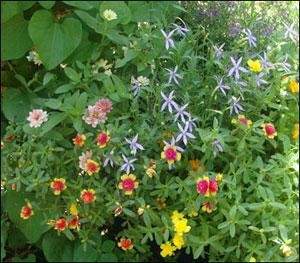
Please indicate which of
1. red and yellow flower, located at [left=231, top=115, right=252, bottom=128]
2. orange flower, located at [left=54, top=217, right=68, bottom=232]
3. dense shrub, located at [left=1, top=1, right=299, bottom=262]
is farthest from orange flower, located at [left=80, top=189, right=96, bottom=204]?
red and yellow flower, located at [left=231, top=115, right=252, bottom=128]

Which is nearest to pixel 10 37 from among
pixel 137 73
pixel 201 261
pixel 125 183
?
pixel 137 73

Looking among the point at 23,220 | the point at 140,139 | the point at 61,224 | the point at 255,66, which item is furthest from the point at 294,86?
the point at 23,220

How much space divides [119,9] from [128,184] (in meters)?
0.55

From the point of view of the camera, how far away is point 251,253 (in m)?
1.92

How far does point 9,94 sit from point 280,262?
1018 mm

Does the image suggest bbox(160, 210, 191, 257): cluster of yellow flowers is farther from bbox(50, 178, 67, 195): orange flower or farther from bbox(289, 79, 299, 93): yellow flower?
bbox(289, 79, 299, 93): yellow flower

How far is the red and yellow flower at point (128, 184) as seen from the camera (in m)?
1.95

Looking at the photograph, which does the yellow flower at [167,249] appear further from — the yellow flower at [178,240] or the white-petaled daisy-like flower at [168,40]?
the white-petaled daisy-like flower at [168,40]

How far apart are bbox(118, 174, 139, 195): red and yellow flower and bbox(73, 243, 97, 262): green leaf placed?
254 millimetres

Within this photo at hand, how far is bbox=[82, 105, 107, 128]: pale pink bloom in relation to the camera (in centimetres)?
198

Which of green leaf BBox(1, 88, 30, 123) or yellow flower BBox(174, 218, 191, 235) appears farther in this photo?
green leaf BBox(1, 88, 30, 123)

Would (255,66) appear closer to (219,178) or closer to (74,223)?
(219,178)

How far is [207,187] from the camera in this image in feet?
6.21

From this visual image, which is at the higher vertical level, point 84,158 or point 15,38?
point 15,38
